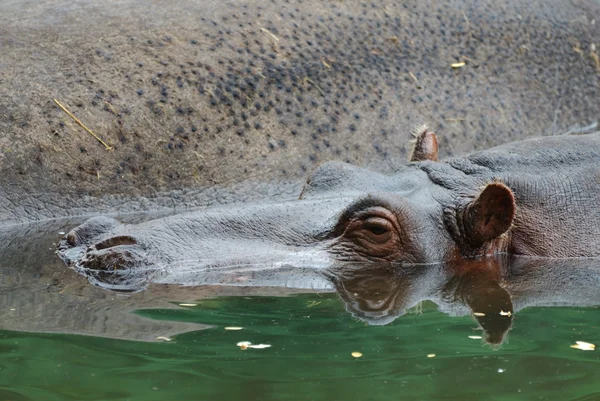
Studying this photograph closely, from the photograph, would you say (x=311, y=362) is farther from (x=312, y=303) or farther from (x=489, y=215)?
(x=489, y=215)

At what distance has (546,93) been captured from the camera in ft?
31.5

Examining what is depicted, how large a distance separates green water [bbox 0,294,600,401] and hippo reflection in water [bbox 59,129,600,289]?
2.37 feet

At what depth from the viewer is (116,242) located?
4578 millimetres

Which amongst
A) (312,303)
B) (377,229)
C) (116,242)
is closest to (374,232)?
(377,229)

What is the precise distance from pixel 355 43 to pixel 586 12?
2.83 m

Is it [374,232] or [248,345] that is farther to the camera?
[374,232]

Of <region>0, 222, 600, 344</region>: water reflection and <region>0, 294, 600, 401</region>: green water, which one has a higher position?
<region>0, 294, 600, 401</region>: green water

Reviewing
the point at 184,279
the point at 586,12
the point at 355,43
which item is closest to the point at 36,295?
the point at 184,279

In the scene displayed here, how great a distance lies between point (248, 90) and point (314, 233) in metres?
3.50

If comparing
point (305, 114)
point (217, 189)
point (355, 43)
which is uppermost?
point (355, 43)

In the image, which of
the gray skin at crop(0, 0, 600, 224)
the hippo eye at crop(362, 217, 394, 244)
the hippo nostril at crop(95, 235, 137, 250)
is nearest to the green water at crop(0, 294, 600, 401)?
the hippo nostril at crop(95, 235, 137, 250)

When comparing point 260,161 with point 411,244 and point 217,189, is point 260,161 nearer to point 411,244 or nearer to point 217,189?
point 217,189

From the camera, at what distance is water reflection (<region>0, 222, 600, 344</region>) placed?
152 inches

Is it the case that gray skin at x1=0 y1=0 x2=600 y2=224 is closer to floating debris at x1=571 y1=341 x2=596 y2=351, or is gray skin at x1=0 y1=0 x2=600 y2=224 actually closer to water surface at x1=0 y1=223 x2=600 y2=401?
water surface at x1=0 y1=223 x2=600 y2=401
